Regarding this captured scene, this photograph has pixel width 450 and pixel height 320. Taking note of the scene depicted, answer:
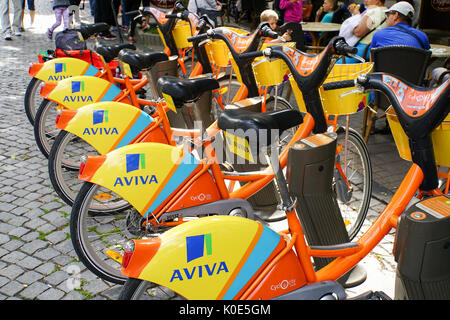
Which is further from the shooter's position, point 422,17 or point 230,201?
point 422,17

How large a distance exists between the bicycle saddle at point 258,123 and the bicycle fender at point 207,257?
15.6 inches

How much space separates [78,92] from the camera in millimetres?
4309

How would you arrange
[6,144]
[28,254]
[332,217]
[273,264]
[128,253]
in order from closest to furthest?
[128,253], [273,264], [332,217], [28,254], [6,144]

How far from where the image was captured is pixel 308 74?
2846 millimetres

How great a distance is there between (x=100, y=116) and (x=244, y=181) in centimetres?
120

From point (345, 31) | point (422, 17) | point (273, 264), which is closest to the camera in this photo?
point (273, 264)

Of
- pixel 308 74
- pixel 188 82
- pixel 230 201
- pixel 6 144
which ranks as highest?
pixel 308 74

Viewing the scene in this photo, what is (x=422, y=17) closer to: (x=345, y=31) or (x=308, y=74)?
(x=345, y=31)

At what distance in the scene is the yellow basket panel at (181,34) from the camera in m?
5.32

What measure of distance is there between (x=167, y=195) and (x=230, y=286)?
105 cm

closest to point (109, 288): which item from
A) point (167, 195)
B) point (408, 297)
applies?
point (167, 195)

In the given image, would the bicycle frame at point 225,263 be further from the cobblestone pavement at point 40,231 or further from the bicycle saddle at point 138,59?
the bicycle saddle at point 138,59

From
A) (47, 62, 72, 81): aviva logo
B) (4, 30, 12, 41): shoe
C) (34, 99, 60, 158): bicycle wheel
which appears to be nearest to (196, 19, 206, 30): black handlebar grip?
(47, 62, 72, 81): aviva logo

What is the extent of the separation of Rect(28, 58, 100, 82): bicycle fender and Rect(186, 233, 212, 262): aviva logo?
3533 millimetres
